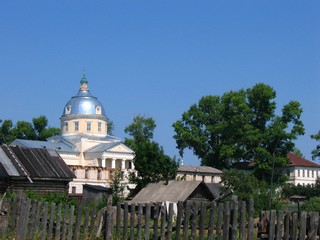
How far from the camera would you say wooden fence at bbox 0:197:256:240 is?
37.4 feet

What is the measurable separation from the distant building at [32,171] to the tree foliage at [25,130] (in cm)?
6427

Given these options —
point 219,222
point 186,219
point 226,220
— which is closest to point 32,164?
point 186,219

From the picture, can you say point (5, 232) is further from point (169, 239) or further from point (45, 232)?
point (169, 239)

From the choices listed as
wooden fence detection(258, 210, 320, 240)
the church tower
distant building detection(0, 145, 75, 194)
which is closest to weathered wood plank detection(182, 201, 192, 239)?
wooden fence detection(258, 210, 320, 240)

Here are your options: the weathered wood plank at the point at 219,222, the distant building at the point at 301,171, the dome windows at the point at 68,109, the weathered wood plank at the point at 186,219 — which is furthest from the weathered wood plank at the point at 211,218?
→ the distant building at the point at 301,171

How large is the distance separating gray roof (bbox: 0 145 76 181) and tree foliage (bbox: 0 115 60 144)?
210 feet

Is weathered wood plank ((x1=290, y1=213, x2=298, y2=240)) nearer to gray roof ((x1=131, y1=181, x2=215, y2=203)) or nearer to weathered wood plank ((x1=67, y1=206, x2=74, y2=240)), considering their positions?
weathered wood plank ((x1=67, y1=206, x2=74, y2=240))

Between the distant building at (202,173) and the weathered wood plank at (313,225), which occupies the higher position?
the distant building at (202,173)

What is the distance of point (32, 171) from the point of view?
33062mm

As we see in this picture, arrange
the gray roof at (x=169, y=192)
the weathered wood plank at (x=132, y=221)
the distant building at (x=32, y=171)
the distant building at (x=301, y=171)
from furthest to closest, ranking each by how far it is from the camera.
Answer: the distant building at (x=301, y=171), the gray roof at (x=169, y=192), the distant building at (x=32, y=171), the weathered wood plank at (x=132, y=221)

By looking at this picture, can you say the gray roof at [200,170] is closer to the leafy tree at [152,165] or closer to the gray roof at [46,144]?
the gray roof at [46,144]

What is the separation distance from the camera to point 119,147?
85188 mm

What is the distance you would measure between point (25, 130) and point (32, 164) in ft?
217

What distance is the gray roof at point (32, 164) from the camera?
3225cm
